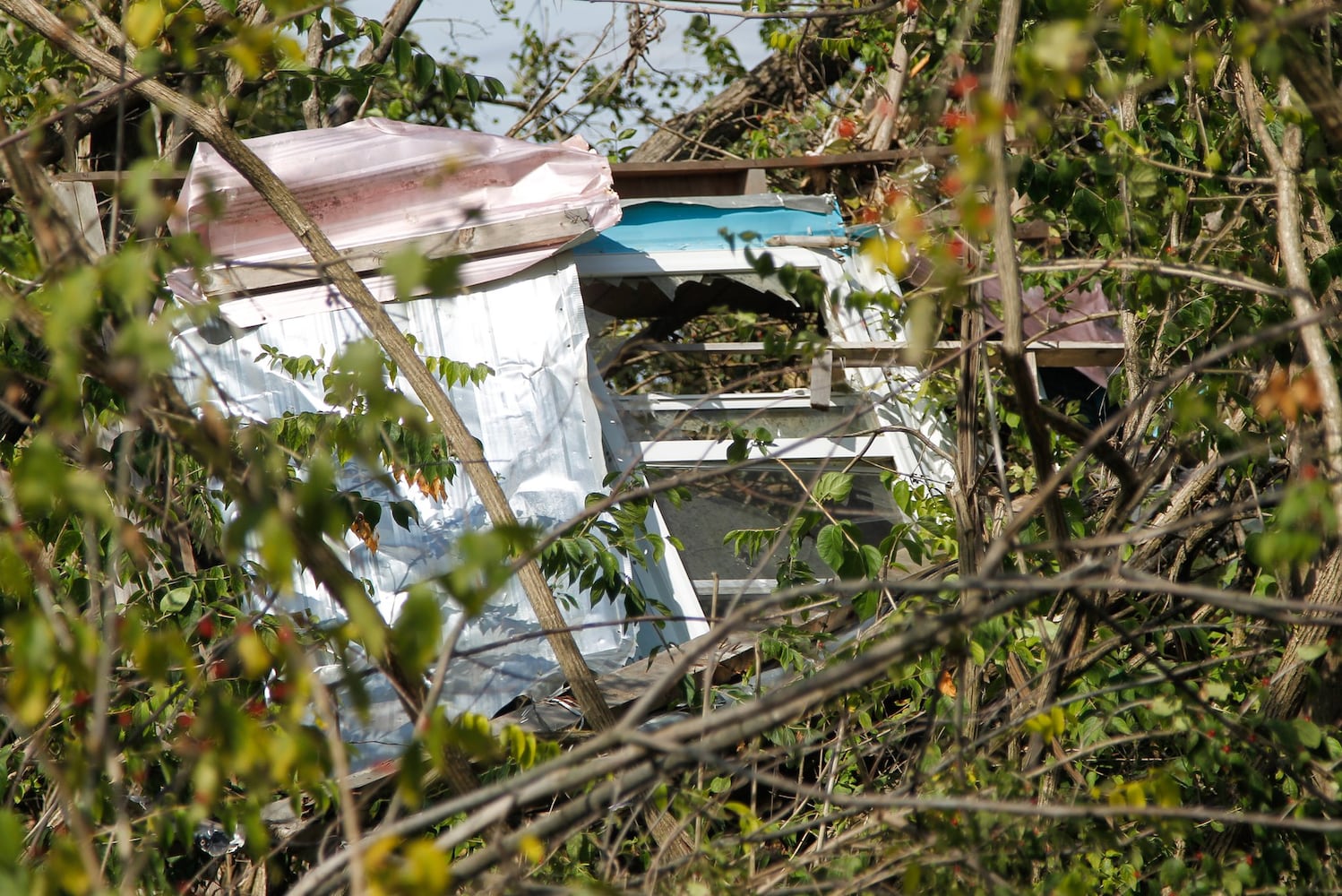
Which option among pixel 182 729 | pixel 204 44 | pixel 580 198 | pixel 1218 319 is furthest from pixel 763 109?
pixel 182 729

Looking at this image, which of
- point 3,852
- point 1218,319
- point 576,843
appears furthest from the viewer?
point 1218,319

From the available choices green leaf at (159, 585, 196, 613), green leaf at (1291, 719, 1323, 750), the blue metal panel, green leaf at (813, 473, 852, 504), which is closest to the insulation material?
the blue metal panel

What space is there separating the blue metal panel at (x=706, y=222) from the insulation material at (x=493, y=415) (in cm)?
51

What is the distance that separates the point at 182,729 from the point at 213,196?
1.76 m

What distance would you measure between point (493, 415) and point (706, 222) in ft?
4.06

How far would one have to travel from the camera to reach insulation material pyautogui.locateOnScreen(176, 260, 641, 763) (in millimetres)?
3793

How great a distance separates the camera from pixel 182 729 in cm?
287

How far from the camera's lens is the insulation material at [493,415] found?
12.4 feet

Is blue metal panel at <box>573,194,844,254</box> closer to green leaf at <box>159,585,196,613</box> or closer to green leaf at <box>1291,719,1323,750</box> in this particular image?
green leaf at <box>159,585,196,613</box>

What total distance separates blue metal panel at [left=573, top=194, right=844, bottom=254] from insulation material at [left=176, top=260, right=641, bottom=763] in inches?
20.3

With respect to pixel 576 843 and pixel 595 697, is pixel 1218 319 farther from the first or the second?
pixel 576 843

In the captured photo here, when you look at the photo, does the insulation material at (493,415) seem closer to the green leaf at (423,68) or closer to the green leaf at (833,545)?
the green leaf at (423,68)

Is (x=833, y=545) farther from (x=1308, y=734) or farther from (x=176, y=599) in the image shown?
(x=176, y=599)

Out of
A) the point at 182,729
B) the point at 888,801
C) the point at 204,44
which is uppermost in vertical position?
the point at 204,44
